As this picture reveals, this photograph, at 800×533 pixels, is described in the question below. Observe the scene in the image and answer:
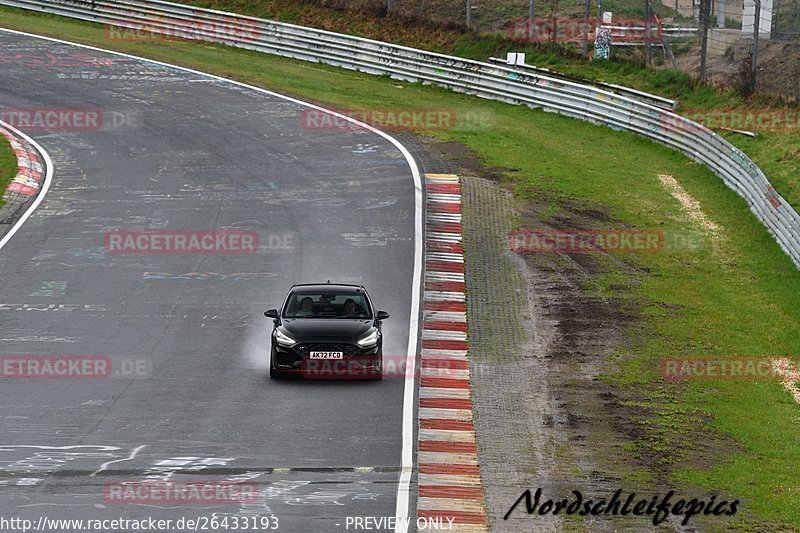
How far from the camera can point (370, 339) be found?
19.1 m

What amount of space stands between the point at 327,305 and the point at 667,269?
9.77 m

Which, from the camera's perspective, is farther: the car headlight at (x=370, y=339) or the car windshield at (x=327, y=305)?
the car windshield at (x=327, y=305)

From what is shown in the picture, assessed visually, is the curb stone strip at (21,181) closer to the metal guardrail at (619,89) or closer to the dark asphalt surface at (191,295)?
the dark asphalt surface at (191,295)

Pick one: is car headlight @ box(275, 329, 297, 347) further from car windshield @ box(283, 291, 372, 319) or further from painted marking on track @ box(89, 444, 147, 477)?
painted marking on track @ box(89, 444, 147, 477)

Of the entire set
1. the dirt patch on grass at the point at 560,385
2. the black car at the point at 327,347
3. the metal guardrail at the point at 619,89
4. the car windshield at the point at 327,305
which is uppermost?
the metal guardrail at the point at 619,89

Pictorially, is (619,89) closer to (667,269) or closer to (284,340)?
(667,269)

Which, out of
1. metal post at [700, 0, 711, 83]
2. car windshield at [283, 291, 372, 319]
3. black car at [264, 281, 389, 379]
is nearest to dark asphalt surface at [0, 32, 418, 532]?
black car at [264, 281, 389, 379]

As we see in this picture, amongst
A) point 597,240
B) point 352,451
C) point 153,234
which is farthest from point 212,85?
point 352,451

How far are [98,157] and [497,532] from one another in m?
23.5

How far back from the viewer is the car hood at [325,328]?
1902cm

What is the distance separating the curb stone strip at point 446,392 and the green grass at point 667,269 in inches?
99.0

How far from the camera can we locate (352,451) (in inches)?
640

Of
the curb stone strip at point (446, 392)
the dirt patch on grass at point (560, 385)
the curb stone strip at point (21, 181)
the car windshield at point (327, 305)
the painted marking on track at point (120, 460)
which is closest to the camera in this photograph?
the curb stone strip at point (446, 392)

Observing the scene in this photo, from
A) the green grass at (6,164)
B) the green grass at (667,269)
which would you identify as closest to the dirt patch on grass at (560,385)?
the green grass at (667,269)
